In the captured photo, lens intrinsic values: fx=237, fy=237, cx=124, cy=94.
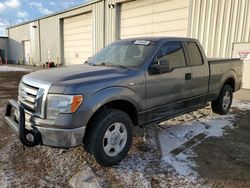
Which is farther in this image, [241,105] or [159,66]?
[241,105]

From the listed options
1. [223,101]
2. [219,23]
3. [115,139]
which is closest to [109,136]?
[115,139]

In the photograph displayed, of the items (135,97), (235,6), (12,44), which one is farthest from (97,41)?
(12,44)

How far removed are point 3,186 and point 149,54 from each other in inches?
112

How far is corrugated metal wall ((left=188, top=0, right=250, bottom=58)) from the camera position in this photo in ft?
32.0

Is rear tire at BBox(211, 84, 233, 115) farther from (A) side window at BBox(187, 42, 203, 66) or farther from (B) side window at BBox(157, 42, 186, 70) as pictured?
(B) side window at BBox(157, 42, 186, 70)

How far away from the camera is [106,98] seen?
10.4 ft

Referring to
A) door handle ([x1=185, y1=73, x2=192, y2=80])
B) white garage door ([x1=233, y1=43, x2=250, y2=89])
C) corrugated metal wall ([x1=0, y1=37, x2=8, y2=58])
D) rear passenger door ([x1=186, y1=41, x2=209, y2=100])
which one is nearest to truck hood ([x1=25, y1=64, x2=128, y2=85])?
door handle ([x1=185, y1=73, x2=192, y2=80])

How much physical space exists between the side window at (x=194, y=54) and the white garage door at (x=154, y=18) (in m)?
7.24

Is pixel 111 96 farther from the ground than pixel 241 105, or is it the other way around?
pixel 111 96

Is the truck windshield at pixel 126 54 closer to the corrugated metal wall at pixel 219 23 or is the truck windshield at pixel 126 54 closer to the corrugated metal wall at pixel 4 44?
the corrugated metal wall at pixel 219 23

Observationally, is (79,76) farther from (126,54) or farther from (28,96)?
(126,54)

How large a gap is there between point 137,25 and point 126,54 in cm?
1055

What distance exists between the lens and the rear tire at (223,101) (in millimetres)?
5988

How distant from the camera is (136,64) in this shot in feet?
12.7
